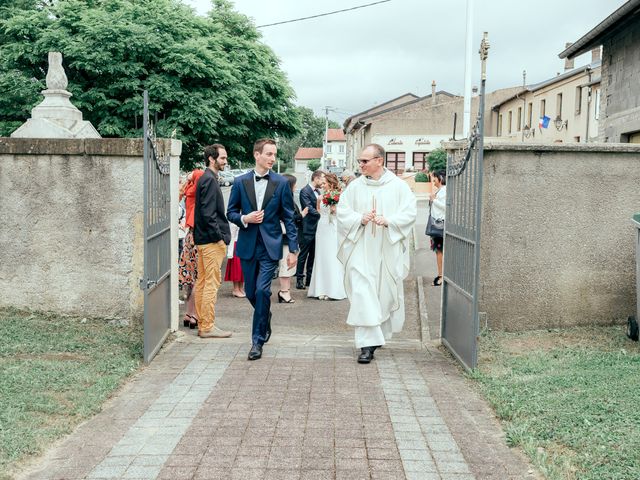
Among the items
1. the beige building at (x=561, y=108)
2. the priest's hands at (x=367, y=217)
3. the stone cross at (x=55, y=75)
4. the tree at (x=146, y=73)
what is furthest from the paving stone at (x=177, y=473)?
the beige building at (x=561, y=108)

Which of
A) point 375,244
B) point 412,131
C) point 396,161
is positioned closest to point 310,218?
point 375,244

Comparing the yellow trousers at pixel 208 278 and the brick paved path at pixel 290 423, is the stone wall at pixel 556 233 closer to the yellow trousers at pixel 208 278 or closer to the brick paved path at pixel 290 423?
the brick paved path at pixel 290 423

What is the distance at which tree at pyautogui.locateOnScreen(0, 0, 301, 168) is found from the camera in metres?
23.9

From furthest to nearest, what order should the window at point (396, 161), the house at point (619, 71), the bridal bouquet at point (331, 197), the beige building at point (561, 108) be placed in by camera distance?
the window at point (396, 161)
the beige building at point (561, 108)
the house at point (619, 71)
the bridal bouquet at point (331, 197)

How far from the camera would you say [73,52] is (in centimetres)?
2359

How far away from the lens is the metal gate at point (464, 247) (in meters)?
6.32

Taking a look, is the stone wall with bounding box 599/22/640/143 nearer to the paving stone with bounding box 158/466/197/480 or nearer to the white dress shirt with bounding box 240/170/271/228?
the white dress shirt with bounding box 240/170/271/228

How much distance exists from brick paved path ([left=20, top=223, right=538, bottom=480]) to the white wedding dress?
3.63 metres

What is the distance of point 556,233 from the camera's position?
8156mm

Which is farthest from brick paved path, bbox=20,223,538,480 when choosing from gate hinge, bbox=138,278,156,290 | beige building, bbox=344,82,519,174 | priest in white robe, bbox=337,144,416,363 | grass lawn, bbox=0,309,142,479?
beige building, bbox=344,82,519,174

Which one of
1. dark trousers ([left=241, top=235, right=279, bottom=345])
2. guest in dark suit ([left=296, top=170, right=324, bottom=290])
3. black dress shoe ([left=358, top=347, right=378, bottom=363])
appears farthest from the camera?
guest in dark suit ([left=296, top=170, right=324, bottom=290])

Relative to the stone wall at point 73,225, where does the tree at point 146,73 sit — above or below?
above

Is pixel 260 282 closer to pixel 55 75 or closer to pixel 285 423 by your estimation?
pixel 285 423

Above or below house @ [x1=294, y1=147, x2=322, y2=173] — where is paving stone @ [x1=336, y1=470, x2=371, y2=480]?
below
